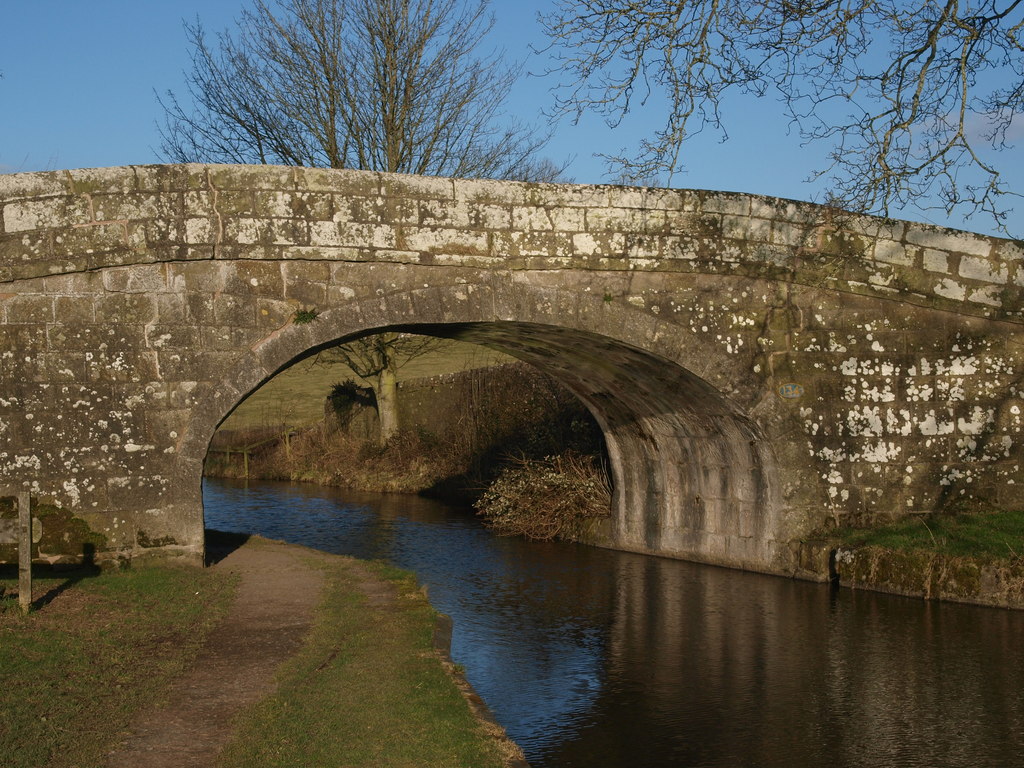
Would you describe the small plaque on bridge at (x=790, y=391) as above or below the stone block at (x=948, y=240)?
below

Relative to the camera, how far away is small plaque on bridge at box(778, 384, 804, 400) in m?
9.79

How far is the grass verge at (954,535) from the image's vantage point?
891cm

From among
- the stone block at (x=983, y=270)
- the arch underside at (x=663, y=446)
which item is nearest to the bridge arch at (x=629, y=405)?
the arch underside at (x=663, y=446)

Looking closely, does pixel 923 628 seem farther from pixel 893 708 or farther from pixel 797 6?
pixel 797 6

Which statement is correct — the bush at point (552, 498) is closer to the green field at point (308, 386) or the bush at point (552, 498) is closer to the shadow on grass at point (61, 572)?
the shadow on grass at point (61, 572)

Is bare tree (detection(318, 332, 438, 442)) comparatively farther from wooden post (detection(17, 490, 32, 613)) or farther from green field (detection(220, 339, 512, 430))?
wooden post (detection(17, 490, 32, 613))

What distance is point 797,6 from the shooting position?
21.4 feet

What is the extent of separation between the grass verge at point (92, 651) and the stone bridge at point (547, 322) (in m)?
0.66

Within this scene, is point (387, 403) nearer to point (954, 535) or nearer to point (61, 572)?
point (61, 572)

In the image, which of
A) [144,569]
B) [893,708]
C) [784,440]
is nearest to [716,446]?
[784,440]

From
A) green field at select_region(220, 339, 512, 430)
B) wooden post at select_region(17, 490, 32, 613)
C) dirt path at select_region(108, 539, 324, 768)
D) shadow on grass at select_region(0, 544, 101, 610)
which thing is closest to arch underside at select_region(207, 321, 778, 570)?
dirt path at select_region(108, 539, 324, 768)

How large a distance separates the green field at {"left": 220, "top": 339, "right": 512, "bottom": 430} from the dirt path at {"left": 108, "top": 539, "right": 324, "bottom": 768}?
557 inches

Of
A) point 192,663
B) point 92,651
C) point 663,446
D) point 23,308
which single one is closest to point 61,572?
point 23,308

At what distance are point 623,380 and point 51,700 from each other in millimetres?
6824
